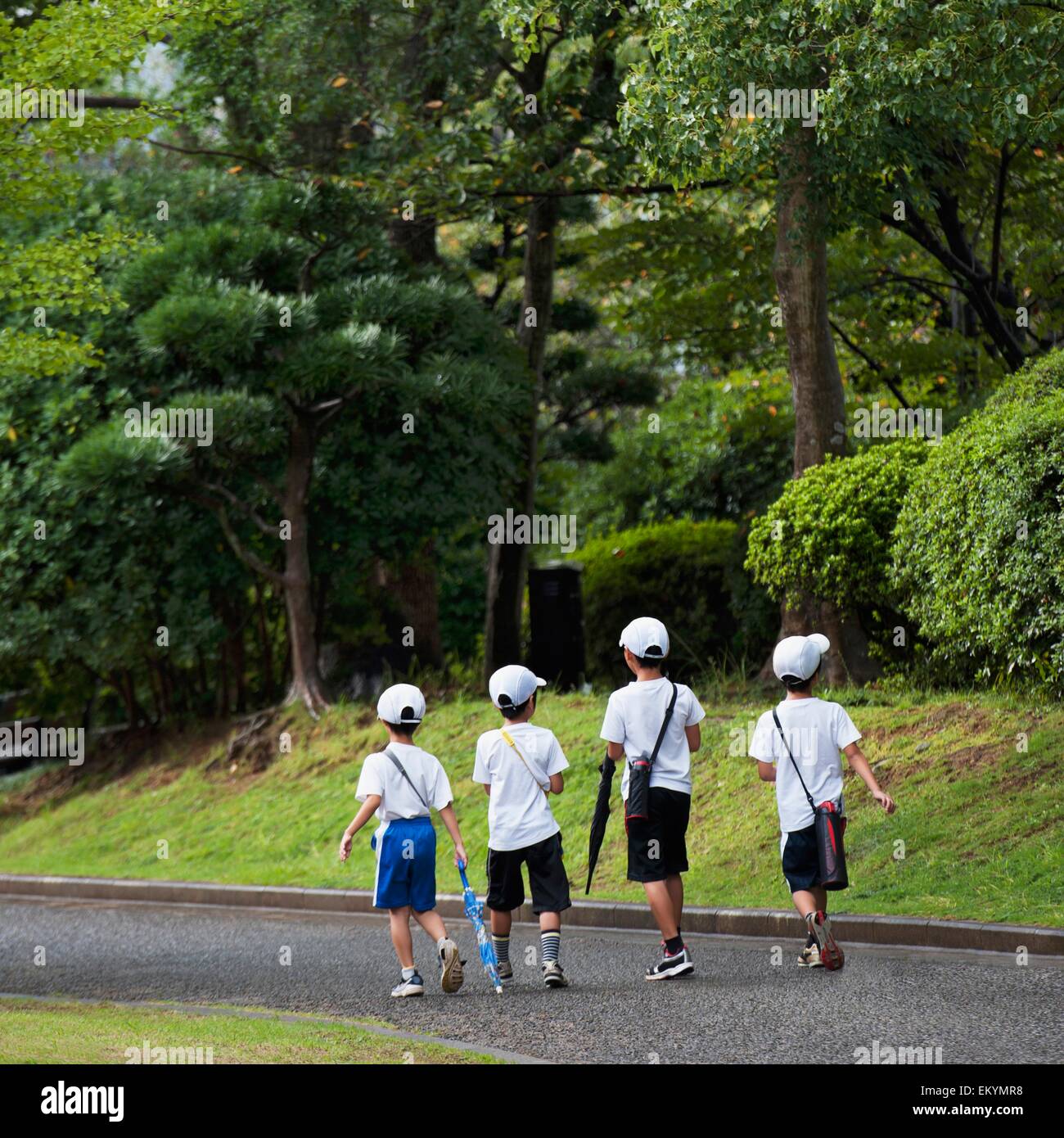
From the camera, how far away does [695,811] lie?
1204cm

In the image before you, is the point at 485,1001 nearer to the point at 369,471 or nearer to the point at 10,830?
the point at 369,471

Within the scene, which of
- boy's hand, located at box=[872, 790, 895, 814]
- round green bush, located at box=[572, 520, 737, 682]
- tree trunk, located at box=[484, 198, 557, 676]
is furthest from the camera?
tree trunk, located at box=[484, 198, 557, 676]

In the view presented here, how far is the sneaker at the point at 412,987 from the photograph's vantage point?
8141mm

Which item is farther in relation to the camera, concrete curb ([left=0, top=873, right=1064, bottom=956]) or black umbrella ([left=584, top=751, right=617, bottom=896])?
concrete curb ([left=0, top=873, right=1064, bottom=956])

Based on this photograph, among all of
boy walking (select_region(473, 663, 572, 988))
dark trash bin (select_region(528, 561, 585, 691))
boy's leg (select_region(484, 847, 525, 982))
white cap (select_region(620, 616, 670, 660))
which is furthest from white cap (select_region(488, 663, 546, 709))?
dark trash bin (select_region(528, 561, 585, 691))

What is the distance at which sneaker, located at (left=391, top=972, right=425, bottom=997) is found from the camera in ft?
26.7

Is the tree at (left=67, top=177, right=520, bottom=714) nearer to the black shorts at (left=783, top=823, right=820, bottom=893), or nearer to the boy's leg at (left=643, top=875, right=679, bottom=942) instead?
the boy's leg at (left=643, top=875, right=679, bottom=942)

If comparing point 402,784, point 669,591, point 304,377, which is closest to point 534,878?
point 402,784

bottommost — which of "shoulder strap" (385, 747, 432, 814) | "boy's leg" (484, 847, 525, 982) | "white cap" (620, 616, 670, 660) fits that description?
"boy's leg" (484, 847, 525, 982)

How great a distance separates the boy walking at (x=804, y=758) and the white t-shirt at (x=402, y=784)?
67.9 inches

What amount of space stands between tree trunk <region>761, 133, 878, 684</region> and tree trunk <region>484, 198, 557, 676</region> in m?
4.65

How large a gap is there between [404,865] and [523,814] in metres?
0.68
